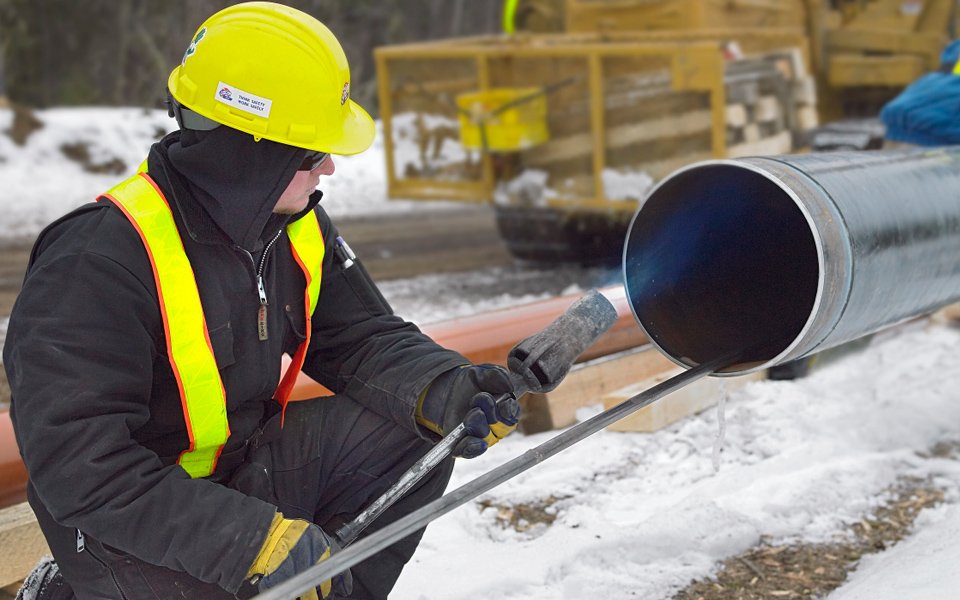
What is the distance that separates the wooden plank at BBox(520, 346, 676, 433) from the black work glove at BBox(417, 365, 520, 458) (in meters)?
1.51

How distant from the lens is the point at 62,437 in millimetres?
2078

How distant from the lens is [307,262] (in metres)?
2.72

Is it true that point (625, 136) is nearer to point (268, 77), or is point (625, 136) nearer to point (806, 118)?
point (806, 118)

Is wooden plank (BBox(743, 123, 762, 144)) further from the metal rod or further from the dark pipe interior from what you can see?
the metal rod

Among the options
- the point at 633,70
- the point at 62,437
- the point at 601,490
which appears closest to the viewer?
the point at 62,437

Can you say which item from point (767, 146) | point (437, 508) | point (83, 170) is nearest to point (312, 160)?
point (437, 508)

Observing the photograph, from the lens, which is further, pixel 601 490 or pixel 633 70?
pixel 633 70

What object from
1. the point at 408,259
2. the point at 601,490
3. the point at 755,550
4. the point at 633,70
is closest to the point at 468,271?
the point at 408,259

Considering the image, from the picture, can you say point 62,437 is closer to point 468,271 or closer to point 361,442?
point 361,442

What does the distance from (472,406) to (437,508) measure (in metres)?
0.38

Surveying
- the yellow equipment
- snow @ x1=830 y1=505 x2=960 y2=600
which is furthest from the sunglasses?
the yellow equipment

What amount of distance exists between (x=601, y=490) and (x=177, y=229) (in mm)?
2020

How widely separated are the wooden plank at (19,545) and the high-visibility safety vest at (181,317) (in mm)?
739

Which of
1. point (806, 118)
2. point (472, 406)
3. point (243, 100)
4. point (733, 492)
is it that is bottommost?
point (733, 492)
